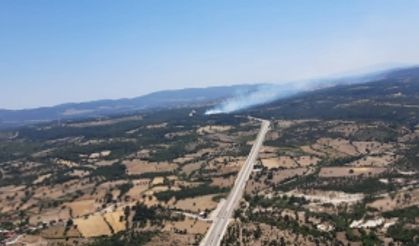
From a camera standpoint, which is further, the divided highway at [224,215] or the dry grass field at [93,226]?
the dry grass field at [93,226]

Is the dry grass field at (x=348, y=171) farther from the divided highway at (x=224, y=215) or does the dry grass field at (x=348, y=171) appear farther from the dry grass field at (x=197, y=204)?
the dry grass field at (x=197, y=204)

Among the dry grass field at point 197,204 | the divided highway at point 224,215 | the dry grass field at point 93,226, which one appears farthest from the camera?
the dry grass field at point 197,204

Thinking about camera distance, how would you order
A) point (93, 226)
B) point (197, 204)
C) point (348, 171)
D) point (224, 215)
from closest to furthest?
point (224, 215), point (93, 226), point (197, 204), point (348, 171)

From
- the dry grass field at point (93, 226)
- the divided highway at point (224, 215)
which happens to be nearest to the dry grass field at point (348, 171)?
the divided highway at point (224, 215)

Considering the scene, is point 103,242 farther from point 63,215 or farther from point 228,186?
point 228,186

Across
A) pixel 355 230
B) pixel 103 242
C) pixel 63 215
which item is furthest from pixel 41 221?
pixel 355 230

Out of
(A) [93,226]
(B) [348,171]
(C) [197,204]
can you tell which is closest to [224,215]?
(C) [197,204]

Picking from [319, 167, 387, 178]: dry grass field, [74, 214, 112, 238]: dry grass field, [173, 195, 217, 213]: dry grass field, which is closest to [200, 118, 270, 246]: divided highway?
[173, 195, 217, 213]: dry grass field

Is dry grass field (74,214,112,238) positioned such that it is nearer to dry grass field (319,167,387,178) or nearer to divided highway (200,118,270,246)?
divided highway (200,118,270,246)

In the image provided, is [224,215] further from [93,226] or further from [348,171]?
[348,171]

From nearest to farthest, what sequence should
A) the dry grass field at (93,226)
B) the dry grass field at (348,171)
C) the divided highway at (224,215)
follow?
the divided highway at (224,215) → the dry grass field at (93,226) → the dry grass field at (348,171)

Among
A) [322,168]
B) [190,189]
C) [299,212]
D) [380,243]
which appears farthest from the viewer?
[322,168]
